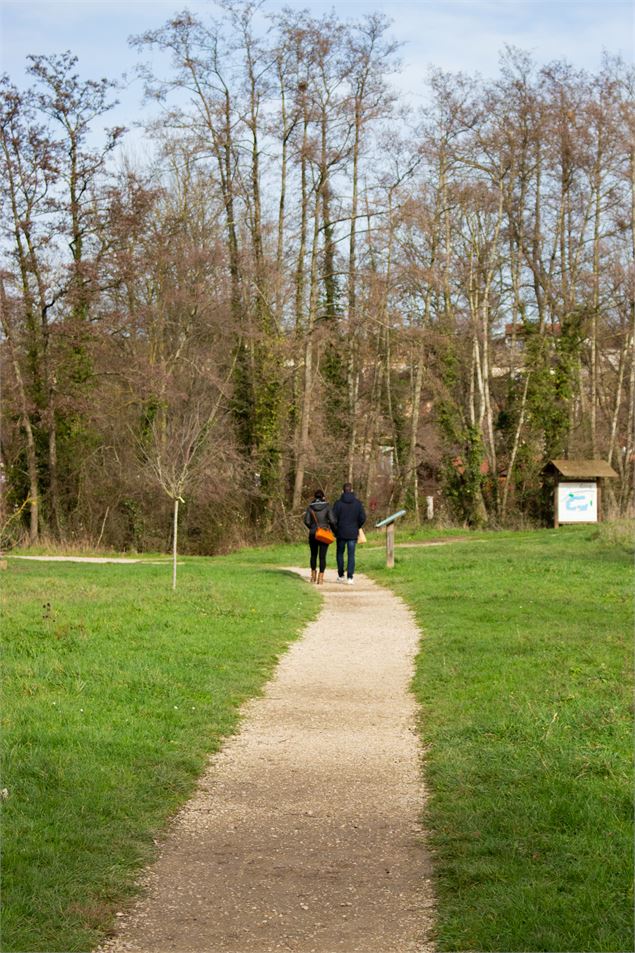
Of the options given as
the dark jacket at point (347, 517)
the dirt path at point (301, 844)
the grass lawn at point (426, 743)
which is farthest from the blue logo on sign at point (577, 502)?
the dirt path at point (301, 844)

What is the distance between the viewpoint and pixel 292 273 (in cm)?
4041

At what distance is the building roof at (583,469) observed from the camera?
3869 cm

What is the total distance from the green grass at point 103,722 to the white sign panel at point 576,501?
2261 centimetres

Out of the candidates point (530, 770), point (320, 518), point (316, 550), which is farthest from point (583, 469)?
point (530, 770)

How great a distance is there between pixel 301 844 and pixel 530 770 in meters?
1.86

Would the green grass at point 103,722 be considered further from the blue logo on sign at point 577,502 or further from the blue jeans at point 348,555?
the blue logo on sign at point 577,502

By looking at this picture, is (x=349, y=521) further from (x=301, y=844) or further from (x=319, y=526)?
(x=301, y=844)

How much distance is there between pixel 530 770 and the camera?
24.1 feet

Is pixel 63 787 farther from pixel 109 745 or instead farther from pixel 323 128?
pixel 323 128

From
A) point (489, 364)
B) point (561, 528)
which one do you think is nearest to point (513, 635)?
point (561, 528)

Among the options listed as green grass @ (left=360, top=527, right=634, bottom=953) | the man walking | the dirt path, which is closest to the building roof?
the man walking

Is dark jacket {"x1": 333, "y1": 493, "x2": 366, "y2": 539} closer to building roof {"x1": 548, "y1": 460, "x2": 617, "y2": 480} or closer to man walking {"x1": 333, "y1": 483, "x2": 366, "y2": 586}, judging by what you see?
man walking {"x1": 333, "y1": 483, "x2": 366, "y2": 586}

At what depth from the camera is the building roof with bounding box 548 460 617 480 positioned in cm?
3869

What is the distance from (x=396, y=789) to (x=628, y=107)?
4064 centimetres
